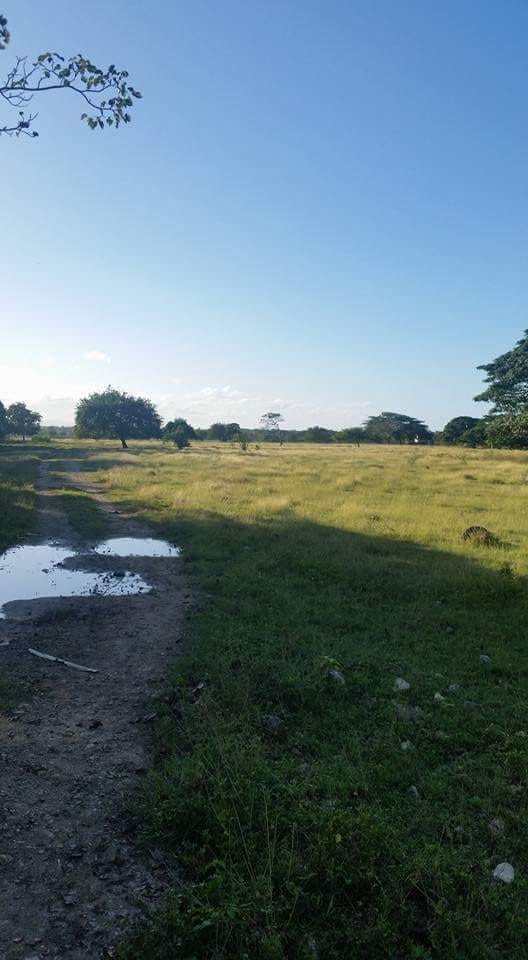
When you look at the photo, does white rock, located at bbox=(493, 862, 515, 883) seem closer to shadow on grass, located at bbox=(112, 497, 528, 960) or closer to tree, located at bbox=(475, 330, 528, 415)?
shadow on grass, located at bbox=(112, 497, 528, 960)

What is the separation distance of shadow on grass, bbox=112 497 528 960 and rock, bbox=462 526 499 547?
4828 mm

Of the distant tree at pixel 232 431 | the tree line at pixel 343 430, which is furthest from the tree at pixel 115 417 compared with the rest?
the distant tree at pixel 232 431

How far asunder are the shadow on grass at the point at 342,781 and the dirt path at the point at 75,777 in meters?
0.28

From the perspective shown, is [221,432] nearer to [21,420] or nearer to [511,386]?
[21,420]

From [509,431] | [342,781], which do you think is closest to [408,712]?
[342,781]

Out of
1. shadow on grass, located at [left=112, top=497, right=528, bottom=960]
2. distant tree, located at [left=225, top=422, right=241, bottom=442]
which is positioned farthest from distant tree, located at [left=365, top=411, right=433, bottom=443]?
shadow on grass, located at [left=112, top=497, right=528, bottom=960]

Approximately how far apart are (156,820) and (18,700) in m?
2.73

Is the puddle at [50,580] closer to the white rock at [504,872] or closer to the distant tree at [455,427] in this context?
the white rock at [504,872]

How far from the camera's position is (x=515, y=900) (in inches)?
135

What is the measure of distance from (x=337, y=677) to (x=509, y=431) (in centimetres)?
2370

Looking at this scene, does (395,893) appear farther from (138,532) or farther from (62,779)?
(138,532)

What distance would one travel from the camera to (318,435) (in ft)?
386

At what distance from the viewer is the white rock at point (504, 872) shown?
3.61m

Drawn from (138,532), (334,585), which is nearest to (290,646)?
(334,585)
